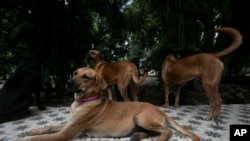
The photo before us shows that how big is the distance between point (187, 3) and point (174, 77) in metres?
2.37

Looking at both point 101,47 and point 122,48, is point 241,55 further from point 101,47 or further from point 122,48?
point 101,47

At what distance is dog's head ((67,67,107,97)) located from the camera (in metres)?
2.78

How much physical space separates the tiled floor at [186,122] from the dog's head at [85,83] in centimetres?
55

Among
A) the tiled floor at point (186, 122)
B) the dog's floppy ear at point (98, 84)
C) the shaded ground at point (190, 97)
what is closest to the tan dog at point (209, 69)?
the tiled floor at point (186, 122)

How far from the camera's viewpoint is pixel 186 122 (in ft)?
12.6

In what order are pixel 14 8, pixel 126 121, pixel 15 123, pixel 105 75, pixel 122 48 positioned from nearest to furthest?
pixel 126 121 < pixel 15 123 < pixel 105 75 < pixel 14 8 < pixel 122 48

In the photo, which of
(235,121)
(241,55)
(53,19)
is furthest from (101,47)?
(241,55)

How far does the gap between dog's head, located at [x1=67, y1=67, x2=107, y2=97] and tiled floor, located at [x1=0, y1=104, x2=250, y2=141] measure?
1.81 feet

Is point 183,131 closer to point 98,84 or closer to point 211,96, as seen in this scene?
point 98,84

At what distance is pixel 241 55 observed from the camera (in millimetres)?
9898

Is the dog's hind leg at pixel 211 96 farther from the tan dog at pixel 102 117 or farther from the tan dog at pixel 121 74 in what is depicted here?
the tan dog at pixel 102 117

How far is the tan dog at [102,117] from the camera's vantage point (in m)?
2.78

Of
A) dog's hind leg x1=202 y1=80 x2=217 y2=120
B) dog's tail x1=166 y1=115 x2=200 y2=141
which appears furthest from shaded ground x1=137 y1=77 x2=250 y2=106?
dog's tail x1=166 y1=115 x2=200 y2=141

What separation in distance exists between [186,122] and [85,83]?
6.02ft
